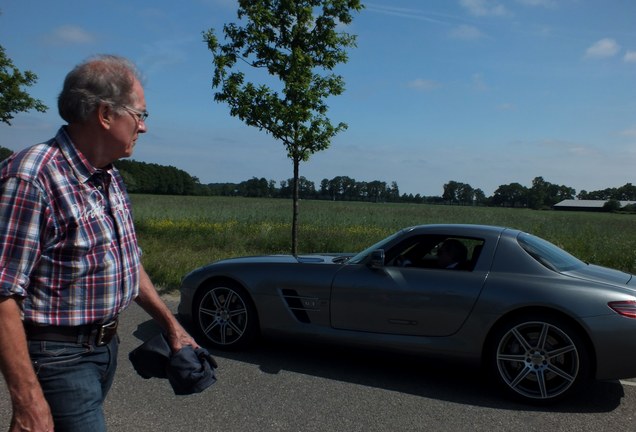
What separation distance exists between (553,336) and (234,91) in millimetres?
6810

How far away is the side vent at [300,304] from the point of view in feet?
16.9

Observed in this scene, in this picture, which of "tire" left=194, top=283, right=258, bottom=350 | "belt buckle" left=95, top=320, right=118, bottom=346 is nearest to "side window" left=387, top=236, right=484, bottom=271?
"tire" left=194, top=283, right=258, bottom=350

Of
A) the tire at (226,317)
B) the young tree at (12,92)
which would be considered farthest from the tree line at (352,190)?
the tire at (226,317)

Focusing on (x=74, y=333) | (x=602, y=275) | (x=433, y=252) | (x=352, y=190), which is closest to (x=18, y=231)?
(x=74, y=333)

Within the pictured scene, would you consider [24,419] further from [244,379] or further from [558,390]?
[558,390]

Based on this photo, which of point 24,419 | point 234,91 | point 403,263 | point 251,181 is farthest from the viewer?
point 251,181

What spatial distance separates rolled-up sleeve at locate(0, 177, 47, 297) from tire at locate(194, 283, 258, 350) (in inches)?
151

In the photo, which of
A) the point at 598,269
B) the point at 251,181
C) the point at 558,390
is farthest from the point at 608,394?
the point at 251,181

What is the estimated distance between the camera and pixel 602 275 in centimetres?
480

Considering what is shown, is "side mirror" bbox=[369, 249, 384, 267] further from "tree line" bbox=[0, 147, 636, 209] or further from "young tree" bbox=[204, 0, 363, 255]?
"tree line" bbox=[0, 147, 636, 209]

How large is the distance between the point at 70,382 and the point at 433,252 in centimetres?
389

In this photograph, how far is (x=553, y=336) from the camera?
14.5ft

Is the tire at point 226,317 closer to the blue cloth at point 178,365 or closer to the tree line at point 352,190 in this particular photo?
the blue cloth at point 178,365

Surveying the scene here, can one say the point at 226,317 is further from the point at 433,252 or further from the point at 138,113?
the point at 138,113
